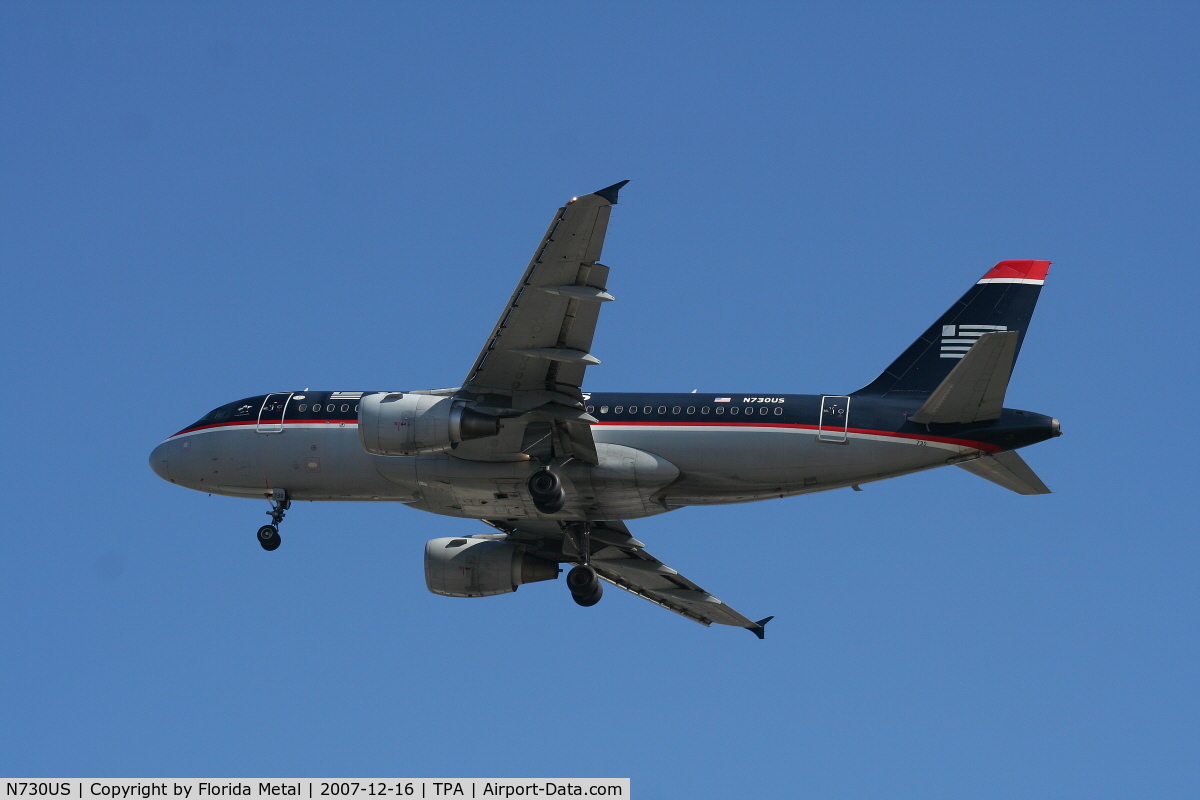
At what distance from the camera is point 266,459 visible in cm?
4366

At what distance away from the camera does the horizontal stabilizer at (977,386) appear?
122 ft

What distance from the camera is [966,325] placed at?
41938mm

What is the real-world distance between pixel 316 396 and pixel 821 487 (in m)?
14.1

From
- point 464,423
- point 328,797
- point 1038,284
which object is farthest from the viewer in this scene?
point 1038,284

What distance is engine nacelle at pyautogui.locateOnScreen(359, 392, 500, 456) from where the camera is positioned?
38.8 m

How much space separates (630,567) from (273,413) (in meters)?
11.8

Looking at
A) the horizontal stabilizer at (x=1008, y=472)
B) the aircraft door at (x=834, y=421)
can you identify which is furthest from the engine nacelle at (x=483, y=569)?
the horizontal stabilizer at (x=1008, y=472)

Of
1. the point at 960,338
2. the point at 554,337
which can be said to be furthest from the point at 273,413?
the point at 960,338

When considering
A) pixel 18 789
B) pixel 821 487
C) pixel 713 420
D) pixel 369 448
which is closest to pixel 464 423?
pixel 369 448

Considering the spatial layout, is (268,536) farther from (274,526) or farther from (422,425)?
(422,425)

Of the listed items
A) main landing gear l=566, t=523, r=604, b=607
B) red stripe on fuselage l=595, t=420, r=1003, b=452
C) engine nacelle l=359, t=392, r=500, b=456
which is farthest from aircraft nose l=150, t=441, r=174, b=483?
red stripe on fuselage l=595, t=420, r=1003, b=452

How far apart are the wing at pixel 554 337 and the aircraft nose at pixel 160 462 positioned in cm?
998

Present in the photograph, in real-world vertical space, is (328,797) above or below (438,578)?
below

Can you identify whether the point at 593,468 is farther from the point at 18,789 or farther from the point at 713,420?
the point at 18,789
